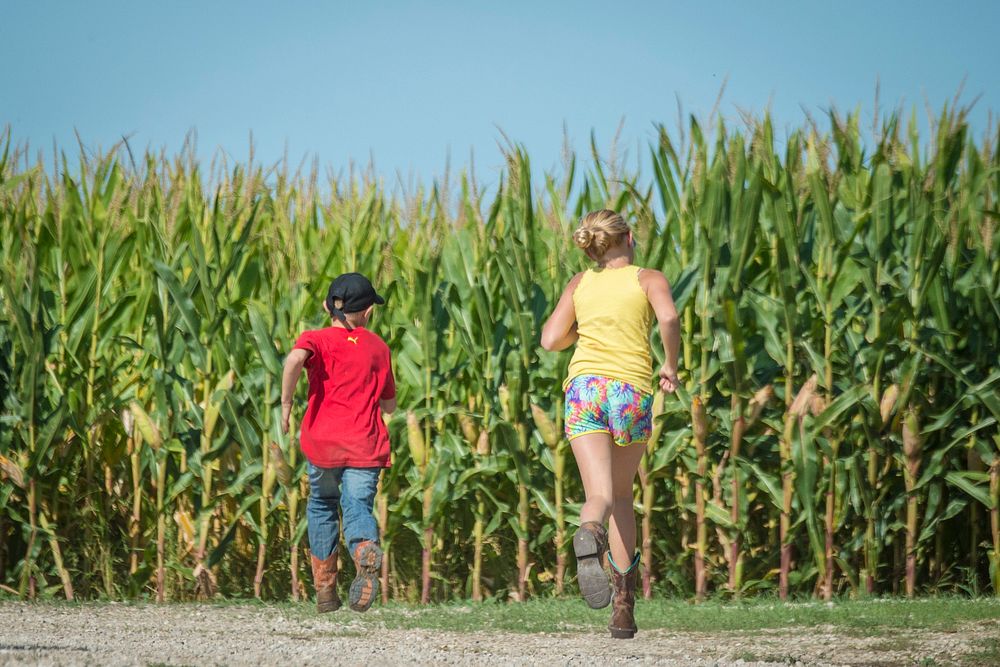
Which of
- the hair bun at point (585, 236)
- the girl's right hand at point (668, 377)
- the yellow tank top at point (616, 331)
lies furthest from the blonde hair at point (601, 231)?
the girl's right hand at point (668, 377)

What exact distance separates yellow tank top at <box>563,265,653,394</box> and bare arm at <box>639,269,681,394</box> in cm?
4

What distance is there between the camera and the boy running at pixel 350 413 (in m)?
5.81

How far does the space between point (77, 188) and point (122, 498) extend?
205 centimetres

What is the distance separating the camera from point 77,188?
7691mm

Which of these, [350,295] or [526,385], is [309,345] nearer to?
[350,295]

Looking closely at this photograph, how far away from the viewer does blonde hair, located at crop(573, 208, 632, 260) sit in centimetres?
496

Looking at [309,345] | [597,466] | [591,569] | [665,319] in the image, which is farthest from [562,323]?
[309,345]

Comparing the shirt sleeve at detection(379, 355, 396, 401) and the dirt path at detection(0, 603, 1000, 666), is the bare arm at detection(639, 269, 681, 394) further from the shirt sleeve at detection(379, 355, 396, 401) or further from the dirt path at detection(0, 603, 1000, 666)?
the shirt sleeve at detection(379, 355, 396, 401)

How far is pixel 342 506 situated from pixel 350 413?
0.47 meters

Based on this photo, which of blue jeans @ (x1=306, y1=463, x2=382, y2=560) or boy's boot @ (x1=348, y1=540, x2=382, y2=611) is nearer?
boy's boot @ (x1=348, y1=540, x2=382, y2=611)

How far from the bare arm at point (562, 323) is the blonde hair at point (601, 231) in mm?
159

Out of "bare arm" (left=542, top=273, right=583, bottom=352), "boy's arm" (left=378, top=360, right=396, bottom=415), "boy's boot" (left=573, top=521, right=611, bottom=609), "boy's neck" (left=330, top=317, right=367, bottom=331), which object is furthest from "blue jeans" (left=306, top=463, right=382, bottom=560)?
"boy's boot" (left=573, top=521, right=611, bottom=609)

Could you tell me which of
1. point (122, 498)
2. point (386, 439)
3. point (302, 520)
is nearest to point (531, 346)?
point (386, 439)

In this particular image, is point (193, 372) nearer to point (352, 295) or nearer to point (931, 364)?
point (352, 295)
